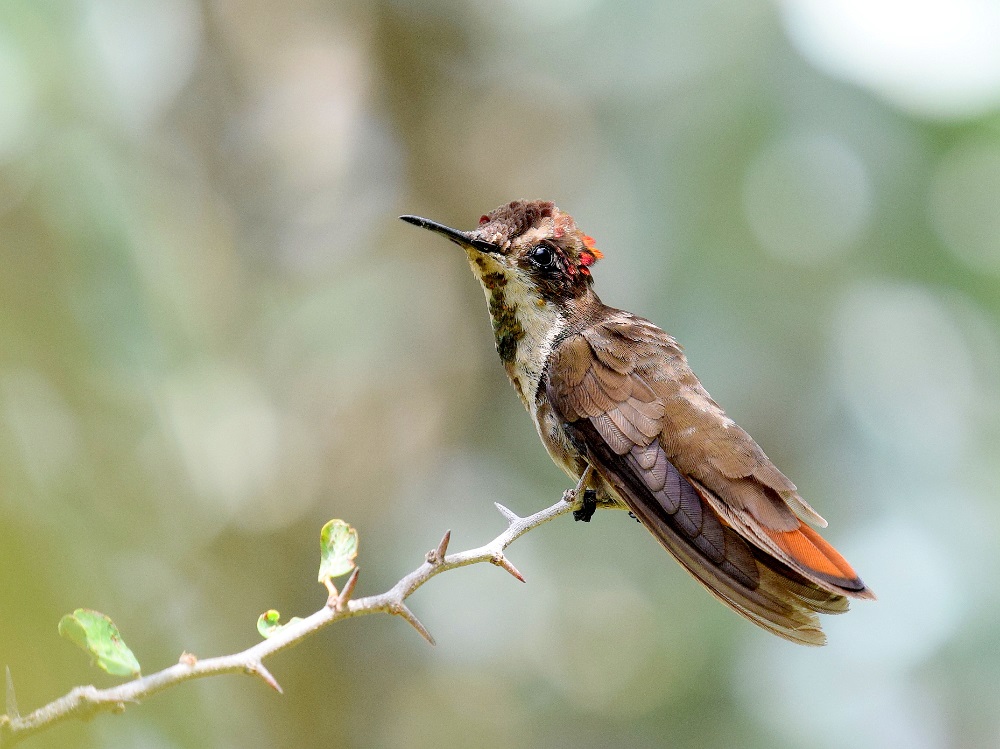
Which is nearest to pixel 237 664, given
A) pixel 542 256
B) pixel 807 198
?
pixel 542 256

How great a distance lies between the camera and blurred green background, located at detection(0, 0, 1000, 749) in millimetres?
4977

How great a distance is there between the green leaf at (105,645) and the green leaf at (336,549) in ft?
1.26

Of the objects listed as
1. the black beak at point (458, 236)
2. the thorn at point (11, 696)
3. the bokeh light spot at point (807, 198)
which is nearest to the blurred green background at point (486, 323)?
the bokeh light spot at point (807, 198)

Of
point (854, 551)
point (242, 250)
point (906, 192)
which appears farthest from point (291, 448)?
point (906, 192)

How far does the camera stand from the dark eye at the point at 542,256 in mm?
3281

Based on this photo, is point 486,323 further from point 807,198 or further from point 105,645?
point 105,645

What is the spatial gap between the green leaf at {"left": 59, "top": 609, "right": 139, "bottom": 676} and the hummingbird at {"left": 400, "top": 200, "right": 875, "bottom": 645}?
1.27 m

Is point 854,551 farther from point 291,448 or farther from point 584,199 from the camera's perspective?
point 291,448

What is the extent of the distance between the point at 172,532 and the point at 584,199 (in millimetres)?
3774

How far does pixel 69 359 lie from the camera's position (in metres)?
3.27

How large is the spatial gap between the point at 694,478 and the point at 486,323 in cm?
475

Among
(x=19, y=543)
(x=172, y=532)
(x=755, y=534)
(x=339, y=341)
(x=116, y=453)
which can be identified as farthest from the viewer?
(x=339, y=341)

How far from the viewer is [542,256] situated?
3.30 meters

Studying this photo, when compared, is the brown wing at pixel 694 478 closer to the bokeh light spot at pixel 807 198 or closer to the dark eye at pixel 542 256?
the dark eye at pixel 542 256
